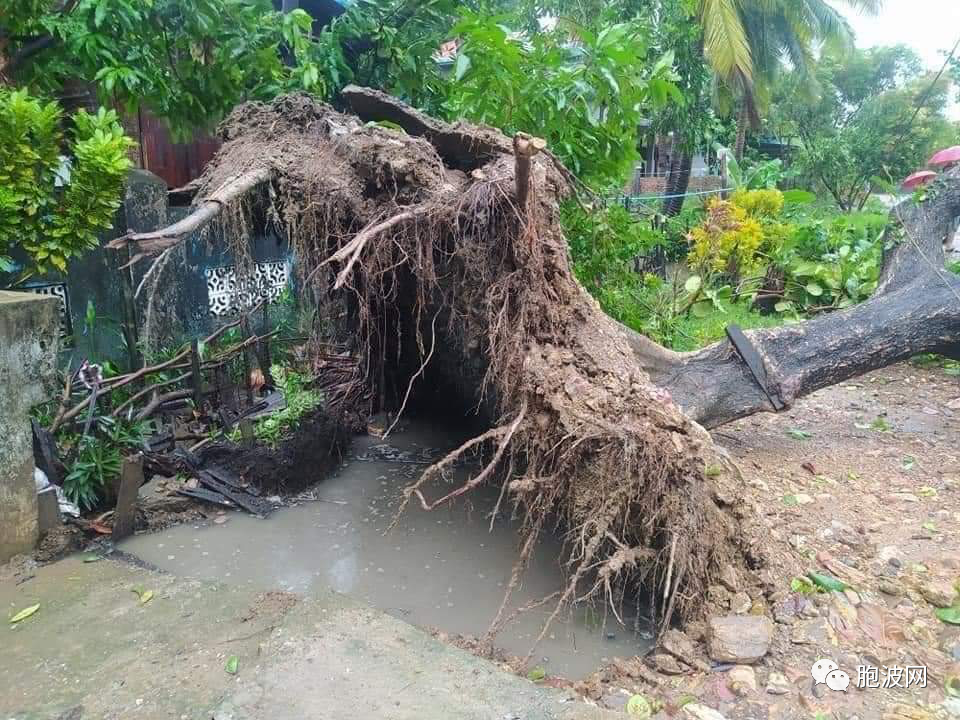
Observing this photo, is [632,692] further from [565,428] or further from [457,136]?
[457,136]

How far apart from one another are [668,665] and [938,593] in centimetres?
153

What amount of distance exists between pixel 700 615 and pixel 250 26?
18.5ft

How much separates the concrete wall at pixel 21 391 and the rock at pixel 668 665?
3410 millimetres

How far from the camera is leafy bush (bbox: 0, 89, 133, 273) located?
4.55 m

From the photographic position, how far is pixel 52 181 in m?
4.88

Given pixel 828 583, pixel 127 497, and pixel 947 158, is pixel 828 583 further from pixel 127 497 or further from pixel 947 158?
pixel 947 158

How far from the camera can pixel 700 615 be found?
3477 millimetres

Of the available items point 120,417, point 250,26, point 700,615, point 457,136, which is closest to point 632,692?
point 700,615

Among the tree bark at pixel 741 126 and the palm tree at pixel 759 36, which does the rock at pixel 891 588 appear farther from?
the tree bark at pixel 741 126

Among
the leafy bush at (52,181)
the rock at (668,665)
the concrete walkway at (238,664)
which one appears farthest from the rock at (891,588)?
the leafy bush at (52,181)

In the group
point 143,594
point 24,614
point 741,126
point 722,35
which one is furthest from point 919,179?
point 741,126

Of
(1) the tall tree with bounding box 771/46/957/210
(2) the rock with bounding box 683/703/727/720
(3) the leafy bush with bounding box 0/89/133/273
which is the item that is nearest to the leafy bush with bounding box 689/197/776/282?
(3) the leafy bush with bounding box 0/89/133/273

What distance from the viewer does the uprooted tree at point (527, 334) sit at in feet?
11.4

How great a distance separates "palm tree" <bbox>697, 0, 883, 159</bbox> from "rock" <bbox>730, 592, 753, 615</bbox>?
11495 millimetres
